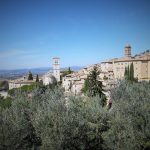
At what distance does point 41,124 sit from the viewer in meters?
13.7

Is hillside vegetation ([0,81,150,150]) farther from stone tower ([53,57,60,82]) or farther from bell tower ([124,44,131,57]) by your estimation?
stone tower ([53,57,60,82])

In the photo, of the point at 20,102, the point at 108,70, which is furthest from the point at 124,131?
the point at 108,70

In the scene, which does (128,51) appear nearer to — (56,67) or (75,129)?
(56,67)

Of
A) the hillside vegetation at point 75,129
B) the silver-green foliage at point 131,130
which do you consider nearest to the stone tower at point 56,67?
the hillside vegetation at point 75,129

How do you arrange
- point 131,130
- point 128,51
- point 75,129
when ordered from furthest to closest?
1. point 128,51
2. point 75,129
3. point 131,130

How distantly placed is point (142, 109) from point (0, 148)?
9076mm

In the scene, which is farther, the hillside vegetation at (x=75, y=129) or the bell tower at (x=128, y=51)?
the bell tower at (x=128, y=51)

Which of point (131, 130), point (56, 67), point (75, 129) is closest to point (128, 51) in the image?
point (56, 67)

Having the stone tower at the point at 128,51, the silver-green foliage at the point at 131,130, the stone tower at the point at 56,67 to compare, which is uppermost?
the stone tower at the point at 128,51

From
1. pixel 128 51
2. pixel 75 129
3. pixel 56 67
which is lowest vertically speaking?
pixel 75 129

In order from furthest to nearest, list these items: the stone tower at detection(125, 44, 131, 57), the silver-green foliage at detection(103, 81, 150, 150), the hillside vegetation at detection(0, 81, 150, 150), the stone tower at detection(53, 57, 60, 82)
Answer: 1. the stone tower at detection(53, 57, 60, 82)
2. the stone tower at detection(125, 44, 131, 57)
3. the silver-green foliage at detection(103, 81, 150, 150)
4. the hillside vegetation at detection(0, 81, 150, 150)

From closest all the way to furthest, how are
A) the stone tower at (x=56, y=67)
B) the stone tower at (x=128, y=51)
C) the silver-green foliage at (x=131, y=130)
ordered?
the silver-green foliage at (x=131, y=130) < the stone tower at (x=128, y=51) < the stone tower at (x=56, y=67)

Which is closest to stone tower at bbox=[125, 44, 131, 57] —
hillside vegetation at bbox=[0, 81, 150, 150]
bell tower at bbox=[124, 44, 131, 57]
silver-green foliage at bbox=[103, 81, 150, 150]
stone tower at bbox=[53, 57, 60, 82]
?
bell tower at bbox=[124, 44, 131, 57]

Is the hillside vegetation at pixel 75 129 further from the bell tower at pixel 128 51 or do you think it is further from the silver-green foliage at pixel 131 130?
the bell tower at pixel 128 51
